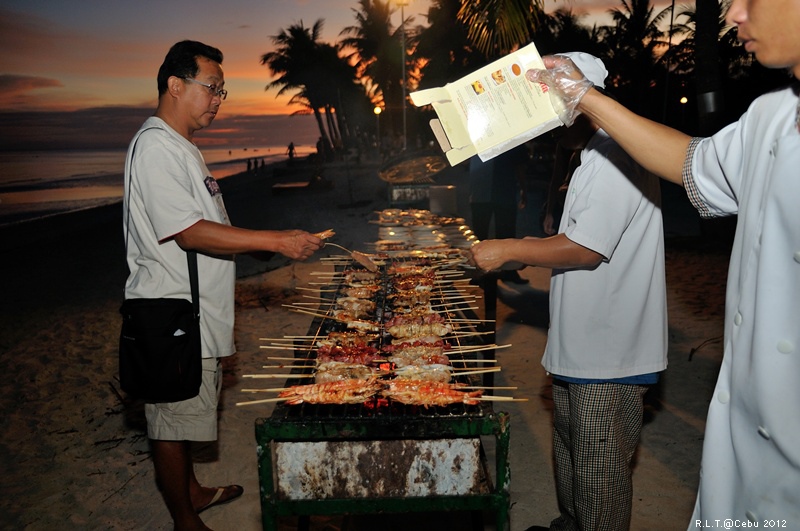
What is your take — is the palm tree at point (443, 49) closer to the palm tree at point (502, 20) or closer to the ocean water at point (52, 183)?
the ocean water at point (52, 183)

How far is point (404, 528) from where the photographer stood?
404 cm

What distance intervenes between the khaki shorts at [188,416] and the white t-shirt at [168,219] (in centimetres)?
22

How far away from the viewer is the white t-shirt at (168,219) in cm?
345

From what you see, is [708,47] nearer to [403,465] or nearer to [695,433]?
[695,433]

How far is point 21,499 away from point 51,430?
121 centimetres

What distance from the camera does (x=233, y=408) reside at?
19.3 ft

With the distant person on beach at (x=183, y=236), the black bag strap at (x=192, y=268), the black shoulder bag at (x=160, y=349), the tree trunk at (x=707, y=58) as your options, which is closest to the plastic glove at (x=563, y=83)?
the distant person on beach at (x=183, y=236)

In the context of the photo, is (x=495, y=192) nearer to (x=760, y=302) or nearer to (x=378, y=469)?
(x=378, y=469)

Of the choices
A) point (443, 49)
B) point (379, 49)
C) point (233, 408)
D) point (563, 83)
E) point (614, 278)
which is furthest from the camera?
point (379, 49)

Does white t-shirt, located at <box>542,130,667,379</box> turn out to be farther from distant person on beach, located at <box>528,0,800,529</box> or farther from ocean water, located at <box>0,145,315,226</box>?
ocean water, located at <box>0,145,315,226</box>

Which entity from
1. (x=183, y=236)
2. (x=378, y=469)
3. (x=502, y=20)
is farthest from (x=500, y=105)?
(x=502, y=20)

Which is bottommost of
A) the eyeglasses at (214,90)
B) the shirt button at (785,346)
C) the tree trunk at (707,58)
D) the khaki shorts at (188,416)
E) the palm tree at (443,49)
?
the khaki shorts at (188,416)

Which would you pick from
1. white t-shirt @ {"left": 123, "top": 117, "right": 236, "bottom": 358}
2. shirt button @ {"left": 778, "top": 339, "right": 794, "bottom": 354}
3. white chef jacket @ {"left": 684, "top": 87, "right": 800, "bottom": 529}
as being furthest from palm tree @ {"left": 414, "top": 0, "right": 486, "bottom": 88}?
shirt button @ {"left": 778, "top": 339, "right": 794, "bottom": 354}

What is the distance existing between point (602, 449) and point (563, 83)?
2.05 m
